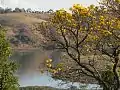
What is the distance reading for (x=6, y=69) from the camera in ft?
74.0

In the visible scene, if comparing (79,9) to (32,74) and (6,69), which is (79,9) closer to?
(6,69)

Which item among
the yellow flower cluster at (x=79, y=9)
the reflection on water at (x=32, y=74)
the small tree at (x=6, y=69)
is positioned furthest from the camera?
the reflection on water at (x=32, y=74)

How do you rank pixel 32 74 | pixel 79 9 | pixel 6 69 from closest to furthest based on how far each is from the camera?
pixel 79 9 → pixel 6 69 → pixel 32 74

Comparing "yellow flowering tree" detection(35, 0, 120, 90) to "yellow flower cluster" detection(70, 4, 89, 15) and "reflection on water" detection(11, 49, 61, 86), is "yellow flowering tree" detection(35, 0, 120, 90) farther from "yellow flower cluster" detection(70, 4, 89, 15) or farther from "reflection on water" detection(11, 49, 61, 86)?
"reflection on water" detection(11, 49, 61, 86)

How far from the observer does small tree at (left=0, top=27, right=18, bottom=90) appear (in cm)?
2198

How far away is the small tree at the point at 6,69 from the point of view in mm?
21984

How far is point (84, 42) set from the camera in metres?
14.0

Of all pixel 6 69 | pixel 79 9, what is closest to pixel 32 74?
pixel 6 69

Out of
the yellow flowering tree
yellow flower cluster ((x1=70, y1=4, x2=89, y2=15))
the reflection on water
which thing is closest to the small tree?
the reflection on water

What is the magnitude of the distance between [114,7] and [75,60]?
2770mm

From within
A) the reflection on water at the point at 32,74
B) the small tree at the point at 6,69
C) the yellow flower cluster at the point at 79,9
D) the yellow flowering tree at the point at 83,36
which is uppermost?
the yellow flower cluster at the point at 79,9

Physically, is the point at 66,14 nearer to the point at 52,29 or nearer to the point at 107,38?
the point at 52,29

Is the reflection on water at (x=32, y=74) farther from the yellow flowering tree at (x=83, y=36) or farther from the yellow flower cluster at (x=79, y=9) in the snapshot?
the yellow flower cluster at (x=79, y=9)

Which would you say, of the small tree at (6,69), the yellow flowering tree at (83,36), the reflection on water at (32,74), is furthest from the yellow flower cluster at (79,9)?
the reflection on water at (32,74)
